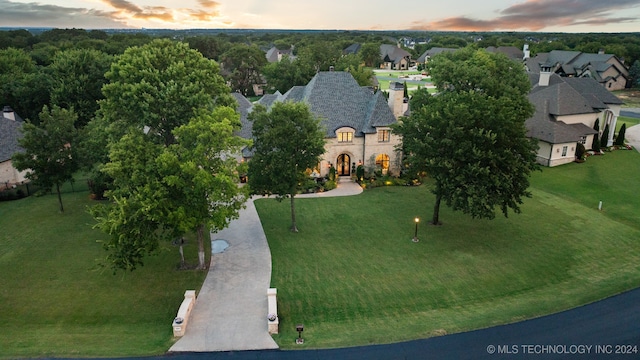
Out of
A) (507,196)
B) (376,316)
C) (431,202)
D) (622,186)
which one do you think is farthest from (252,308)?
(622,186)

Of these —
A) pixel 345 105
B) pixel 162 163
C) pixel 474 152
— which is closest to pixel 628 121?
pixel 345 105

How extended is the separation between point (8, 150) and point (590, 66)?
12231 cm

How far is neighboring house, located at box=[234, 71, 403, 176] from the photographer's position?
1751 inches

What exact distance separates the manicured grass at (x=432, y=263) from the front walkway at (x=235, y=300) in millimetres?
1095

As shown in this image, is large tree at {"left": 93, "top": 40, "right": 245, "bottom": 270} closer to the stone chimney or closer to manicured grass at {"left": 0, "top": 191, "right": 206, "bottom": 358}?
manicured grass at {"left": 0, "top": 191, "right": 206, "bottom": 358}

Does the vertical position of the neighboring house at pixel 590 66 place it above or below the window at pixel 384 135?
above

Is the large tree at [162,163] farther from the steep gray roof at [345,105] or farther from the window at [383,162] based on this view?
the window at [383,162]

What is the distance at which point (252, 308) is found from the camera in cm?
2258

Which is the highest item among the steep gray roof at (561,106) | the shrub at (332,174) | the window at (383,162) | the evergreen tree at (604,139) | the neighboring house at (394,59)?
the neighboring house at (394,59)

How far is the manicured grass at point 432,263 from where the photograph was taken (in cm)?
2186

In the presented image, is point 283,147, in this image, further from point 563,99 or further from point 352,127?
point 563,99

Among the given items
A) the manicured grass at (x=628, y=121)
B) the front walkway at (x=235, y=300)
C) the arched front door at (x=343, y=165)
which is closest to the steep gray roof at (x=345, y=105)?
the arched front door at (x=343, y=165)

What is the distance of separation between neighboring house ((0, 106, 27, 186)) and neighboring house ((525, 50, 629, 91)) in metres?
112

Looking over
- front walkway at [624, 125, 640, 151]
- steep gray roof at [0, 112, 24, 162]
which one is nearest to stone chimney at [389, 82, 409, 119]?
front walkway at [624, 125, 640, 151]
